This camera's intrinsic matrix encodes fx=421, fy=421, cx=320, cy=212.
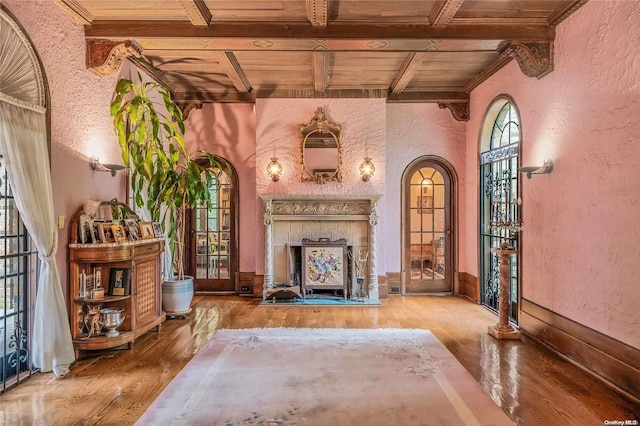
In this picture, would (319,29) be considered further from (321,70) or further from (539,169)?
(539,169)

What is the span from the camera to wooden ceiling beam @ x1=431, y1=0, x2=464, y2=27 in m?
3.72

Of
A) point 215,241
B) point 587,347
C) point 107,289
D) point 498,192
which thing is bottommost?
point 587,347

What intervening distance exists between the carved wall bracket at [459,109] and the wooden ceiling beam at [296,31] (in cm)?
255

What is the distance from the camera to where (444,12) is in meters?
3.90

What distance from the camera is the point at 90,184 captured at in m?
4.23

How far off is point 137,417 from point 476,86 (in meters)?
5.95

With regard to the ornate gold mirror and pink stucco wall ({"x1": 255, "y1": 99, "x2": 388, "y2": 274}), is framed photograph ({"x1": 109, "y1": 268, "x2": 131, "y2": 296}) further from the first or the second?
the ornate gold mirror

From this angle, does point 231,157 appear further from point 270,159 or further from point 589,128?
point 589,128

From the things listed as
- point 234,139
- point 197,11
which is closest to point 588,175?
point 197,11

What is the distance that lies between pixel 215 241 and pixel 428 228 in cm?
352

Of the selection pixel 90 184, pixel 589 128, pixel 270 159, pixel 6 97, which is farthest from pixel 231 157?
pixel 589 128

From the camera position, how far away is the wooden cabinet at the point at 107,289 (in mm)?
3828

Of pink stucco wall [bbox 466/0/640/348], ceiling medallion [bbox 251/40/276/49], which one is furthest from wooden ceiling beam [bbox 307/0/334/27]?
pink stucco wall [bbox 466/0/640/348]

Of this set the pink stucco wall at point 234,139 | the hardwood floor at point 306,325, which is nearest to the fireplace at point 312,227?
the pink stucco wall at point 234,139
